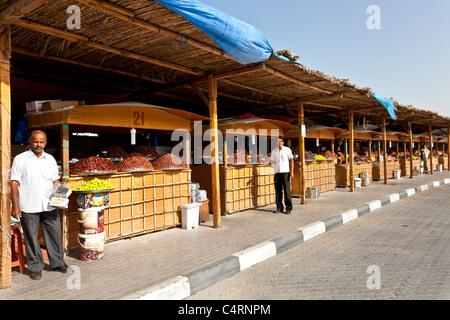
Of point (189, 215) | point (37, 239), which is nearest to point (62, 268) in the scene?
point (37, 239)

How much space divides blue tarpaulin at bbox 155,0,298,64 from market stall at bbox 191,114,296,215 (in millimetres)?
3080

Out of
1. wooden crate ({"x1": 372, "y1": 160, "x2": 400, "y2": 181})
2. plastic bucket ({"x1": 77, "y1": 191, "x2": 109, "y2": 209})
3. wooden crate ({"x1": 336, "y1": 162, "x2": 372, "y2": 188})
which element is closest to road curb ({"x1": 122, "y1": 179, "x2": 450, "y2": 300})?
plastic bucket ({"x1": 77, "y1": 191, "x2": 109, "y2": 209})

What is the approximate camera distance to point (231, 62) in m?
6.23

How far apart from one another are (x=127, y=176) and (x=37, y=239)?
2086 millimetres

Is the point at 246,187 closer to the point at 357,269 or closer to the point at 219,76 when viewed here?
the point at 219,76

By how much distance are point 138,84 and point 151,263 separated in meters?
5.09

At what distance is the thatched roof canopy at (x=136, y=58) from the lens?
4.07 m

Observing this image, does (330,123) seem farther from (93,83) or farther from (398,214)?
(93,83)

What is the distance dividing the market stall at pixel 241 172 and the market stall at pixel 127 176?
1.38 m

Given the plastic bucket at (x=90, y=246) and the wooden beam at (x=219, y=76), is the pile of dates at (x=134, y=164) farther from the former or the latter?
the wooden beam at (x=219, y=76)

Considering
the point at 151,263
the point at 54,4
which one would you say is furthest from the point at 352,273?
the point at 54,4

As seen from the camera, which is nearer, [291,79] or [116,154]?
[116,154]

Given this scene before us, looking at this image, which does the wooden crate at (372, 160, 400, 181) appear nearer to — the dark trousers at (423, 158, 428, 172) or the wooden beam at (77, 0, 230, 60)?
the dark trousers at (423, 158, 428, 172)

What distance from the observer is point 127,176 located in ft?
19.6
